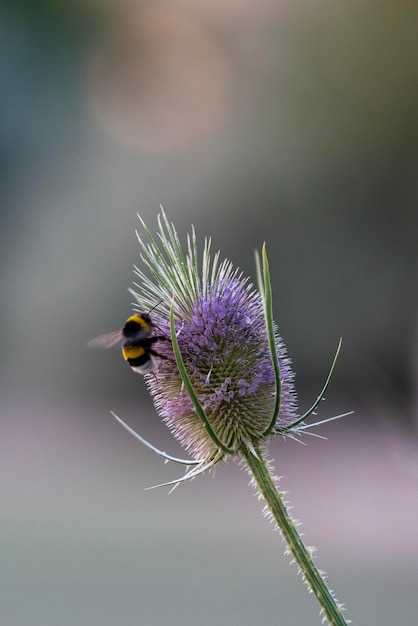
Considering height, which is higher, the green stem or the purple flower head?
the purple flower head

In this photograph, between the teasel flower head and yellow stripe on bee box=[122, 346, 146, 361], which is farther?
yellow stripe on bee box=[122, 346, 146, 361]

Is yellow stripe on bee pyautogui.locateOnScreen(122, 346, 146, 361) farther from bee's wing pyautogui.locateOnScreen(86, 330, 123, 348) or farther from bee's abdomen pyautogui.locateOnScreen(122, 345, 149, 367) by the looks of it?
bee's wing pyautogui.locateOnScreen(86, 330, 123, 348)

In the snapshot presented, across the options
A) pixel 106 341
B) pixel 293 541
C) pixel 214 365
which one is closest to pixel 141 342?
pixel 214 365

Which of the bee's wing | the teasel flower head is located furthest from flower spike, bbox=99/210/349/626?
the bee's wing

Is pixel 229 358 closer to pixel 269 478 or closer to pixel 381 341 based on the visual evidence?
pixel 269 478

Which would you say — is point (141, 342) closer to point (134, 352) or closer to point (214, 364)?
point (134, 352)

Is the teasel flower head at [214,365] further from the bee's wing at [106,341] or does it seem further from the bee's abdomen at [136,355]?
the bee's wing at [106,341]
